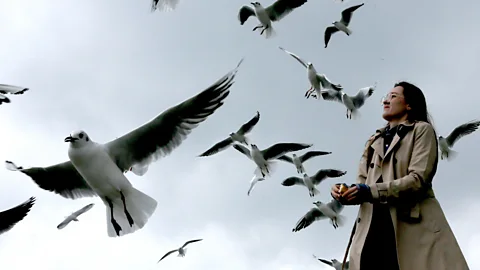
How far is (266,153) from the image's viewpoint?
11.4m

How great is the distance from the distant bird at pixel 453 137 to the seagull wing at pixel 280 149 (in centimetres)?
299

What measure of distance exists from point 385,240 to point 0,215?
24.1 feet

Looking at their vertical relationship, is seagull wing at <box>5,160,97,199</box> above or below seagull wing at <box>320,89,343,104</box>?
below

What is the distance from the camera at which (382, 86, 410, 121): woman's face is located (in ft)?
9.07

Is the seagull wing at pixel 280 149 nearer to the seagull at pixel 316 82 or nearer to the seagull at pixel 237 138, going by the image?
the seagull at pixel 237 138

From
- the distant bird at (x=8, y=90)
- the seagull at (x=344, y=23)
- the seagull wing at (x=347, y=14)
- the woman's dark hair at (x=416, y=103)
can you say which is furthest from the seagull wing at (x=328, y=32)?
the woman's dark hair at (x=416, y=103)

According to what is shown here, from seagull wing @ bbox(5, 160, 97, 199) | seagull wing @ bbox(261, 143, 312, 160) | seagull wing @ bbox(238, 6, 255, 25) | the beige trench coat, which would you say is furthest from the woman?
seagull wing @ bbox(238, 6, 255, 25)

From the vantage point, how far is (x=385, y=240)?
2531 millimetres

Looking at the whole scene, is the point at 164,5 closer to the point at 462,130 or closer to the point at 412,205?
the point at 412,205

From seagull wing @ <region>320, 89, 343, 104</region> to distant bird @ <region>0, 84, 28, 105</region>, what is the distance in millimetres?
6451

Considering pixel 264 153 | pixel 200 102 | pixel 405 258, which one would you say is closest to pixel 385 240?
pixel 405 258

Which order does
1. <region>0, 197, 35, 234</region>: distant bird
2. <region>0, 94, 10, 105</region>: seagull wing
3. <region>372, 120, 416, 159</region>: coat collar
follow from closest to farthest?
<region>372, 120, 416, 159</region>: coat collar
<region>0, 94, 10, 105</region>: seagull wing
<region>0, 197, 35, 234</region>: distant bird

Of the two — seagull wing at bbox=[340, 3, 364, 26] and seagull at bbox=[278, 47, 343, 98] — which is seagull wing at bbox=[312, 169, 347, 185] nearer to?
seagull at bbox=[278, 47, 343, 98]

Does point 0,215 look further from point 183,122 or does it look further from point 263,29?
point 263,29
